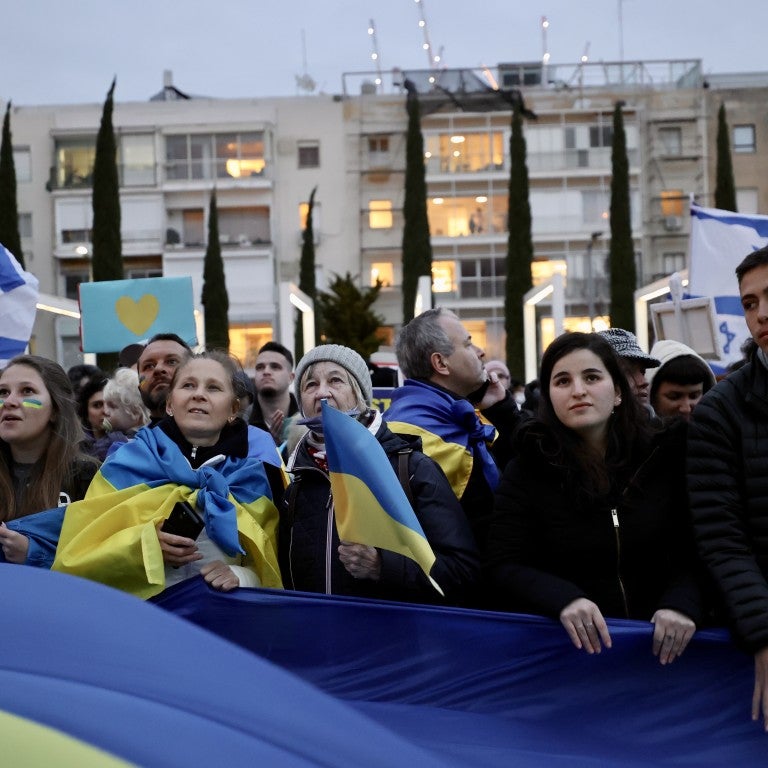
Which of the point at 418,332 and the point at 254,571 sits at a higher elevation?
the point at 418,332

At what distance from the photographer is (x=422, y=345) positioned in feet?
14.5

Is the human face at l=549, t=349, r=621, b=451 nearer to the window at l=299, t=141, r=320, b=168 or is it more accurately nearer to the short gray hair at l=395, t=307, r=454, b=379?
the short gray hair at l=395, t=307, r=454, b=379

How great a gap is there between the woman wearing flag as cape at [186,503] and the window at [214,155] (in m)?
42.2

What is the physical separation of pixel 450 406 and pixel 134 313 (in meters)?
5.83

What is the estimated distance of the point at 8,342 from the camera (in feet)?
23.2

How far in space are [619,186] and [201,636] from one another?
136 feet

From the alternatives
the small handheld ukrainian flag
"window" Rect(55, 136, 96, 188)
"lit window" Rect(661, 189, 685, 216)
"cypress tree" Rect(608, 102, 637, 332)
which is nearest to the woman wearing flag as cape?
the small handheld ukrainian flag

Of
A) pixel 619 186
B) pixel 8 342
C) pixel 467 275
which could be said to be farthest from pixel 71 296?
pixel 8 342

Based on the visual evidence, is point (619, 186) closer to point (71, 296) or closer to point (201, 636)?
point (71, 296)

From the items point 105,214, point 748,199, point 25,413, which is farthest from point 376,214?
point 25,413

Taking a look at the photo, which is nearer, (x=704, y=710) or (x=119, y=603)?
(x=119, y=603)

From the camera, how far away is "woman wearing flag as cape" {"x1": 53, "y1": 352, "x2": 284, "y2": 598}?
316 cm

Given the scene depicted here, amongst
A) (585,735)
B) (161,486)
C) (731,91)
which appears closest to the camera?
(585,735)

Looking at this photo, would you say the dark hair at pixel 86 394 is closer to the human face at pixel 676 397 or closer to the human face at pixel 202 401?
the human face at pixel 202 401
